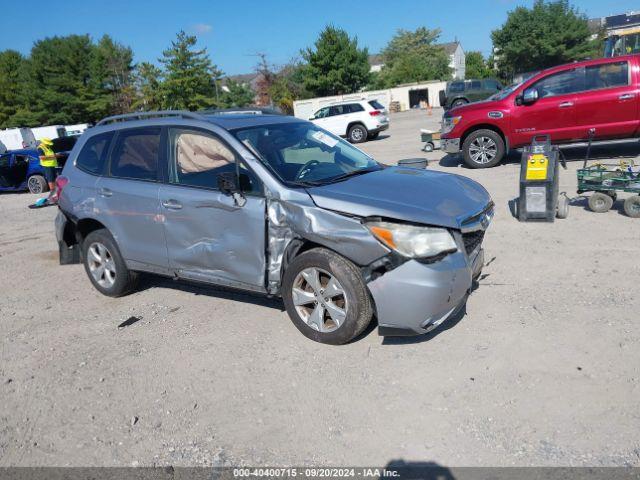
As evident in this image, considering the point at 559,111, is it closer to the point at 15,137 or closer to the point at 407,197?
the point at 407,197

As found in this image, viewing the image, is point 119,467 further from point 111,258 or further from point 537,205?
point 537,205

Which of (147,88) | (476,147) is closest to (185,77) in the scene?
(147,88)

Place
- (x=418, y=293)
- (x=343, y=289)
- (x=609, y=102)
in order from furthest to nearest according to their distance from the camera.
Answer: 1. (x=609, y=102)
2. (x=343, y=289)
3. (x=418, y=293)

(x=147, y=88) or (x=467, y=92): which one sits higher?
(x=147, y=88)

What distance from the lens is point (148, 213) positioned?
4.82 metres

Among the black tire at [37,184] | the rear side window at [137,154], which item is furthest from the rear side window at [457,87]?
the rear side window at [137,154]

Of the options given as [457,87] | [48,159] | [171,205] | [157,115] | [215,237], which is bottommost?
[215,237]

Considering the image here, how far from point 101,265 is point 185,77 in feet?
151

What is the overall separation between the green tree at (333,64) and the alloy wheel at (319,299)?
49498mm

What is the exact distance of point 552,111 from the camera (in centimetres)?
1024

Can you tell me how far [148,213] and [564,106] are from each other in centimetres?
855

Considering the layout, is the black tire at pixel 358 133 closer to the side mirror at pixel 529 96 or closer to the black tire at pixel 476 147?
the black tire at pixel 476 147

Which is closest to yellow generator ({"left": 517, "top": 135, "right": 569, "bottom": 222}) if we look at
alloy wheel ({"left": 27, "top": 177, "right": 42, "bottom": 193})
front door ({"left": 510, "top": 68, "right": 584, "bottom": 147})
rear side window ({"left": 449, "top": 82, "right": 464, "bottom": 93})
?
front door ({"left": 510, "top": 68, "right": 584, "bottom": 147})

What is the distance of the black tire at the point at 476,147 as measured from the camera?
10820mm
